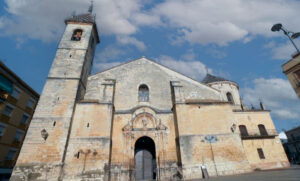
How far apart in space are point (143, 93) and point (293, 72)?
1404 cm

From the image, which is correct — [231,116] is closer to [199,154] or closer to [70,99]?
[199,154]

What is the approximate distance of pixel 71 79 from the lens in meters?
13.1

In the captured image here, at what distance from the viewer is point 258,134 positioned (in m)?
15.2

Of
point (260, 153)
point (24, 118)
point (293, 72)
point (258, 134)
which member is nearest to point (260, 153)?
point (260, 153)

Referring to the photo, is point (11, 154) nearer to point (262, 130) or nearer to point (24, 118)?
point (24, 118)

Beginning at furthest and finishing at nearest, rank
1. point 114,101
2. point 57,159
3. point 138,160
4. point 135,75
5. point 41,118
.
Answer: point 135,75 → point 114,101 → point 138,160 → point 41,118 → point 57,159

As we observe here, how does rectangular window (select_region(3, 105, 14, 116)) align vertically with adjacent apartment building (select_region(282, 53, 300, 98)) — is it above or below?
A: below

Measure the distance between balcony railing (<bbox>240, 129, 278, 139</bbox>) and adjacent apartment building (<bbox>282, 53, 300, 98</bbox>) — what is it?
4202 millimetres

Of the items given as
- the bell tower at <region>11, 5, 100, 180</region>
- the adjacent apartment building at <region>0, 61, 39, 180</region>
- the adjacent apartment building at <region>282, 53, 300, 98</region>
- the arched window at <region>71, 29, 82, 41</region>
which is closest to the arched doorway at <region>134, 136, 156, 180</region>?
the bell tower at <region>11, 5, 100, 180</region>

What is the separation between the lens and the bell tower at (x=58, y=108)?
9.90 m

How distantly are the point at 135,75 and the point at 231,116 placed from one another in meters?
9.32

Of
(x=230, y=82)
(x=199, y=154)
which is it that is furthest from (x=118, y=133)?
(x=230, y=82)

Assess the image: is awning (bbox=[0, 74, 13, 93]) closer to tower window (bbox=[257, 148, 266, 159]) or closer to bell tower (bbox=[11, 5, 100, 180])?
bell tower (bbox=[11, 5, 100, 180])

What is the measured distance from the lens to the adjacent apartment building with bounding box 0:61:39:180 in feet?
49.2
